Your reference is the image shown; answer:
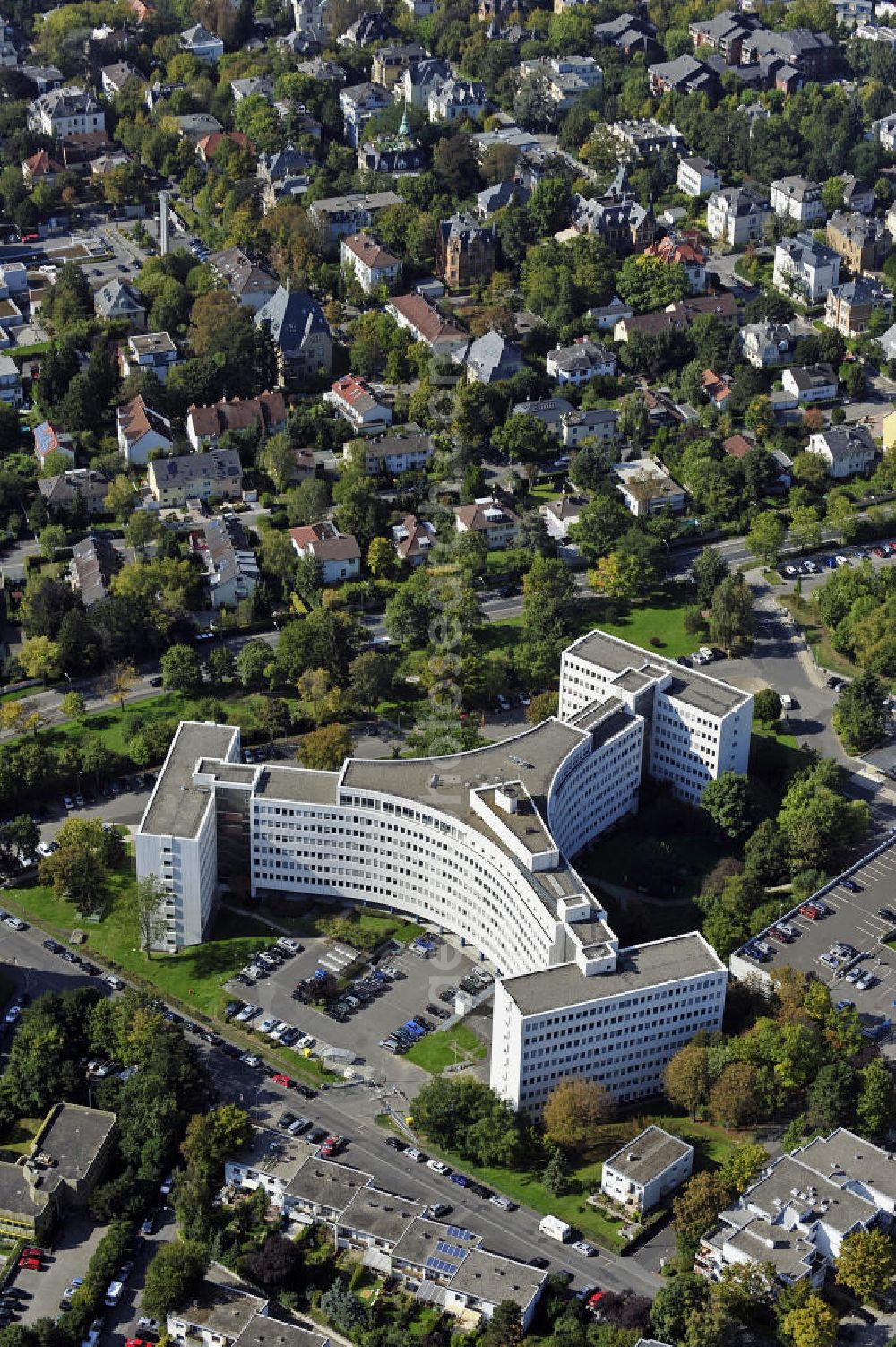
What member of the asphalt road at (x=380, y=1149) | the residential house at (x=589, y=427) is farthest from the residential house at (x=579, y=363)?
the asphalt road at (x=380, y=1149)

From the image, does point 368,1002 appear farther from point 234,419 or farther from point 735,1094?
point 234,419

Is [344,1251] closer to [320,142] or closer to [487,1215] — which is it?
[487,1215]

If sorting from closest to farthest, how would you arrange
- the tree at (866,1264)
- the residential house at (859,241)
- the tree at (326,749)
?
1. the tree at (866,1264)
2. the tree at (326,749)
3. the residential house at (859,241)

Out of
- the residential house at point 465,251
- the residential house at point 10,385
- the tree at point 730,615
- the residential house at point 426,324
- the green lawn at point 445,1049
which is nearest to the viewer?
the green lawn at point 445,1049

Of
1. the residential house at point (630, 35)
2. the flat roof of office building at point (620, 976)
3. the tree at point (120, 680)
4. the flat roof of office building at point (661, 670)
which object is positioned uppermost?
the flat roof of office building at point (620, 976)

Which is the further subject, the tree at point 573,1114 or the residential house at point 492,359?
the residential house at point 492,359

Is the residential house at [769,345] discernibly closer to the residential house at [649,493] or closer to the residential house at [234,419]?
the residential house at [649,493]
